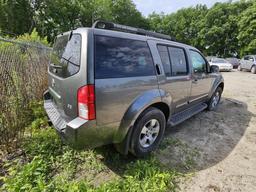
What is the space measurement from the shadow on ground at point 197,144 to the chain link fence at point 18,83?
5.03 feet

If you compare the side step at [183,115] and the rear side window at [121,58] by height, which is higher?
the rear side window at [121,58]

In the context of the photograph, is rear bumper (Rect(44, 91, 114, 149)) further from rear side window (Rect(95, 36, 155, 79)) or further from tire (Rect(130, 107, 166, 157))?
rear side window (Rect(95, 36, 155, 79))

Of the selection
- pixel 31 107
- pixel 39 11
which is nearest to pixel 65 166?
pixel 31 107

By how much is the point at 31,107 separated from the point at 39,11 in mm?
27730

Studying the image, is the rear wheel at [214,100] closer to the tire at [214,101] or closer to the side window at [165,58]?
the tire at [214,101]

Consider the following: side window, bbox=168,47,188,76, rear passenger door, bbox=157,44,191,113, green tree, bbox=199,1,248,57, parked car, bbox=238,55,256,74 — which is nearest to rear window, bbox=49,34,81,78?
rear passenger door, bbox=157,44,191,113

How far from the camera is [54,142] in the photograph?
3064 millimetres

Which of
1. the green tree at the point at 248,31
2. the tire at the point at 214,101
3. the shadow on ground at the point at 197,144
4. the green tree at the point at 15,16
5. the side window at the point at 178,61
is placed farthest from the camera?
the green tree at the point at 248,31

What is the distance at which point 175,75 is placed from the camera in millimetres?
3283

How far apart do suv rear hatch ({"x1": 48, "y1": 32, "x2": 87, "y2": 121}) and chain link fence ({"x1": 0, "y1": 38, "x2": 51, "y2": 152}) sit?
0.87 m

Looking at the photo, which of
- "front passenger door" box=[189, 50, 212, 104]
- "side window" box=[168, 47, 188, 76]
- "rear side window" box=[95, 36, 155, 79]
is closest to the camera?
"rear side window" box=[95, 36, 155, 79]

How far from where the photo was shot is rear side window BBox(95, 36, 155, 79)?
2125 mm

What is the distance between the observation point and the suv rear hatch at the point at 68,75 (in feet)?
6.94

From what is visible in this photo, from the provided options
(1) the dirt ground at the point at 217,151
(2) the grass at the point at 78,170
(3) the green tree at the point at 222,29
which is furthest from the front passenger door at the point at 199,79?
(3) the green tree at the point at 222,29
